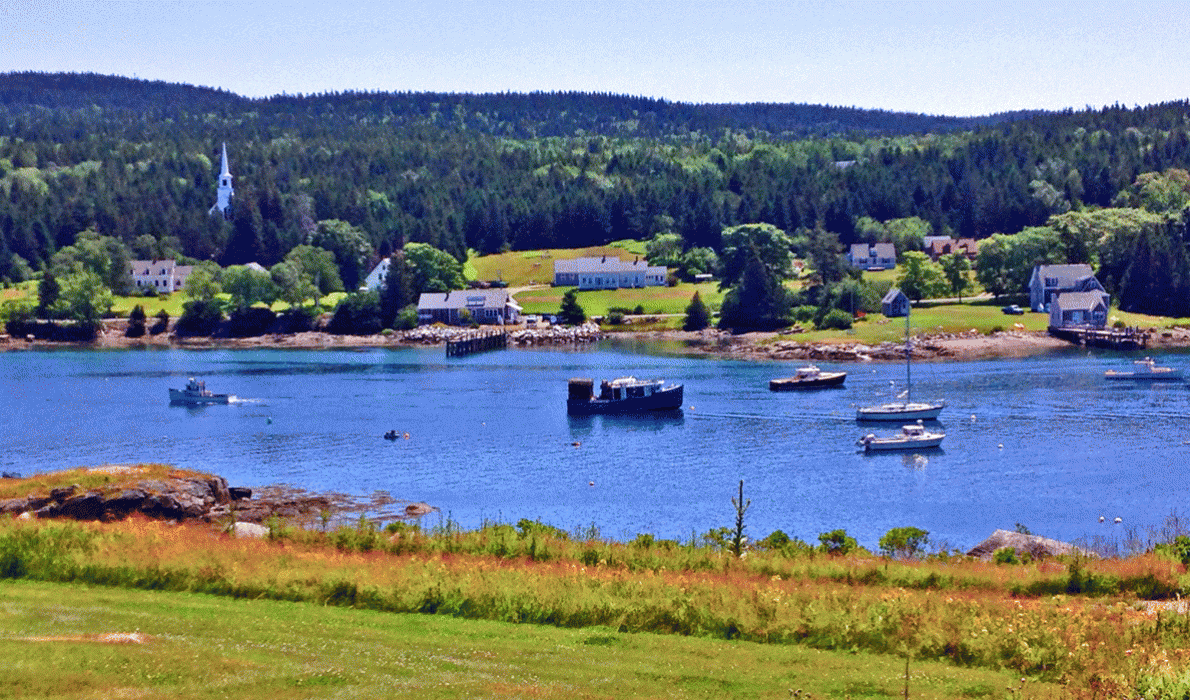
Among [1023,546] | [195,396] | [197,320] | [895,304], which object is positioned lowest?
[195,396]

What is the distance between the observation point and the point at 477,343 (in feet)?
474

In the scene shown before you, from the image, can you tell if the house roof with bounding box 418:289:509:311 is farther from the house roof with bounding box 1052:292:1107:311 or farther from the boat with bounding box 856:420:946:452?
the boat with bounding box 856:420:946:452

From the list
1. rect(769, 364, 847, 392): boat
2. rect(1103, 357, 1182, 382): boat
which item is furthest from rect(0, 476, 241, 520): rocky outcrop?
rect(1103, 357, 1182, 382): boat

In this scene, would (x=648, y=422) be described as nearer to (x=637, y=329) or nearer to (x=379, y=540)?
(x=379, y=540)

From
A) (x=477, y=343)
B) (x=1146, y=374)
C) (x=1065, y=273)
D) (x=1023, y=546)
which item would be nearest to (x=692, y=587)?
(x=1023, y=546)

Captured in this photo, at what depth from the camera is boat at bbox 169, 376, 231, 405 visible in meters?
99.1

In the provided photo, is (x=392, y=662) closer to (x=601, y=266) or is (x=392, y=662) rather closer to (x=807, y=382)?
(x=807, y=382)

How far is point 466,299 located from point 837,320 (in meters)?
49.7

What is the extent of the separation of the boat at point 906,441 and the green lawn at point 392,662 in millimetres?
51250

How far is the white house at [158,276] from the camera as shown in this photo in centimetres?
18388

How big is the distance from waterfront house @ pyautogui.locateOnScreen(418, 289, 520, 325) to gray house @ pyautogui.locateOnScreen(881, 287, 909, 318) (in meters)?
45.4

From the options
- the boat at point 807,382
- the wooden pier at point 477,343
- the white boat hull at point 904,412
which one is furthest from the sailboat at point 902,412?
the wooden pier at point 477,343

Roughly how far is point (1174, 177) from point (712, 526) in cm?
16291

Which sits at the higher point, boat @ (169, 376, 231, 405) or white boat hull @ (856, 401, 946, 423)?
white boat hull @ (856, 401, 946, 423)
